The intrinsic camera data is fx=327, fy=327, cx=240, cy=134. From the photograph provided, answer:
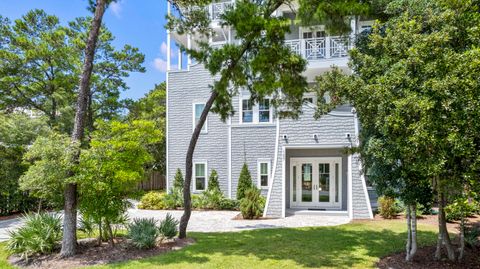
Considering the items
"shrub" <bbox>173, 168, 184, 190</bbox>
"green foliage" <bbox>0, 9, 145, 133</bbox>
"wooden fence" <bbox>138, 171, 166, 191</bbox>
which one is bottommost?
"wooden fence" <bbox>138, 171, 166, 191</bbox>

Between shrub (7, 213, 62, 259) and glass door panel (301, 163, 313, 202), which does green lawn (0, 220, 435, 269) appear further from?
glass door panel (301, 163, 313, 202)

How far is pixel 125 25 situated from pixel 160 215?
34.2 feet

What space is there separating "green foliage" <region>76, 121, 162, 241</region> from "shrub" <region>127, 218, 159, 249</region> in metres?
0.55

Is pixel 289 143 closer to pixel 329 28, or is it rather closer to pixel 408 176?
pixel 329 28

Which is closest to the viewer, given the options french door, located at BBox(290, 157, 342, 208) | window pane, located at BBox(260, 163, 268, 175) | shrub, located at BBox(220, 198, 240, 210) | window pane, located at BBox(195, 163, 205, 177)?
french door, located at BBox(290, 157, 342, 208)

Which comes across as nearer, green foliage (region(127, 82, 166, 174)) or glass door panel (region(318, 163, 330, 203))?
glass door panel (region(318, 163, 330, 203))

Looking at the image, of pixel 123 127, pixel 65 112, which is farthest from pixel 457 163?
pixel 65 112

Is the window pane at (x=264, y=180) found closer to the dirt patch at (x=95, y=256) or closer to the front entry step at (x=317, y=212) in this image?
the front entry step at (x=317, y=212)

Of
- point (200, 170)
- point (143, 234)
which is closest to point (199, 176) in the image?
point (200, 170)

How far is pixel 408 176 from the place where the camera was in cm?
688

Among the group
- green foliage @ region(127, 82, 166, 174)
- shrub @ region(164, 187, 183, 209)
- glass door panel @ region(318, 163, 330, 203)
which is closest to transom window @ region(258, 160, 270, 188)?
glass door panel @ region(318, 163, 330, 203)

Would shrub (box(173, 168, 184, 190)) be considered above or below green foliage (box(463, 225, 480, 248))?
above

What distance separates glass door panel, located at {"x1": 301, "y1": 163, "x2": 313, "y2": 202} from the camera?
15946 millimetres

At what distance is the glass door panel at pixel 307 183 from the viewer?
15946mm
